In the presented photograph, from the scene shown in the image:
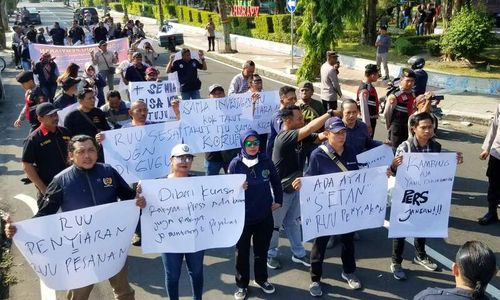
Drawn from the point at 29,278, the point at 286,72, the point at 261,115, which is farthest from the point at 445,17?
the point at 29,278

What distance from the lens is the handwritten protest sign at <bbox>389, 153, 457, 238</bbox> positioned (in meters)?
5.00

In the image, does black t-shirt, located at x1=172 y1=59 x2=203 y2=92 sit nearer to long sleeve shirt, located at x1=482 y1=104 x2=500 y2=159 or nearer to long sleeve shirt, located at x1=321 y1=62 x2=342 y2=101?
long sleeve shirt, located at x1=321 y1=62 x2=342 y2=101

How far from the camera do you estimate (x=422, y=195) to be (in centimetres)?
508

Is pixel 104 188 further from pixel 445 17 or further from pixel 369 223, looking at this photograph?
pixel 445 17

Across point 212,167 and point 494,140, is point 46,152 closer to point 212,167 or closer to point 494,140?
point 212,167

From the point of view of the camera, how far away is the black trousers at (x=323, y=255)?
4.85 metres

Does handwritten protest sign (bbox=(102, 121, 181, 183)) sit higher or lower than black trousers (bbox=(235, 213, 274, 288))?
higher

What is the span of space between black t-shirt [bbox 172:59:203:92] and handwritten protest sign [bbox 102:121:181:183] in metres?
3.17

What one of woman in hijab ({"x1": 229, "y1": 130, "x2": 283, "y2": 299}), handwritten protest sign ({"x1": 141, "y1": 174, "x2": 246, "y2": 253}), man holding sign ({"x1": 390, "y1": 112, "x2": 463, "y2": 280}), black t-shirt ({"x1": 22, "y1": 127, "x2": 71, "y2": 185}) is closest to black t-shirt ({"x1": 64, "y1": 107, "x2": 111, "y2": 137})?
black t-shirt ({"x1": 22, "y1": 127, "x2": 71, "y2": 185})

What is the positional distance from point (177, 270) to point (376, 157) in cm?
279

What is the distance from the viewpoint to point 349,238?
4.93 m

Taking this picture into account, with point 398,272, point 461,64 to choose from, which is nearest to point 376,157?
point 398,272

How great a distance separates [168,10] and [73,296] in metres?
48.2

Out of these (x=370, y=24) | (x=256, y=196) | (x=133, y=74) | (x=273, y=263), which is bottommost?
(x=273, y=263)
